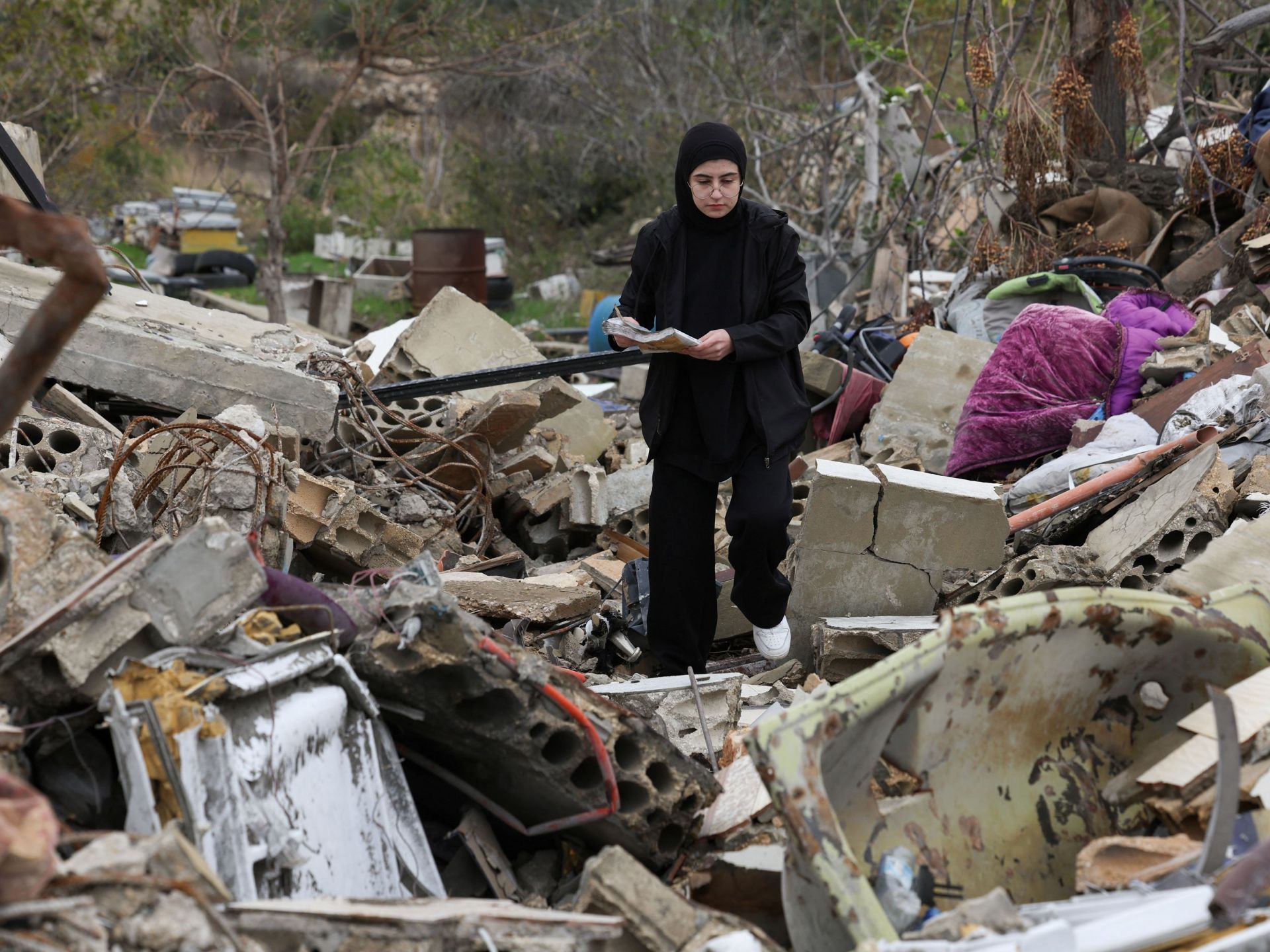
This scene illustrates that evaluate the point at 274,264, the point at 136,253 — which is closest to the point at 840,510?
the point at 274,264

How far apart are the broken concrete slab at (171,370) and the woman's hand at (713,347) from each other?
2.54m

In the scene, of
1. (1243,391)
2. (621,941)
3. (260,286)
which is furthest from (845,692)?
(260,286)

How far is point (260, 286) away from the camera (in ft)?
43.1

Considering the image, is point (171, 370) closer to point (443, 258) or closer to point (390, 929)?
point (390, 929)

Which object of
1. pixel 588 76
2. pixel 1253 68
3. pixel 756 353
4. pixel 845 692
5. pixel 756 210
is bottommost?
pixel 845 692

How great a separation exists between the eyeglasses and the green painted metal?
66.5 inches

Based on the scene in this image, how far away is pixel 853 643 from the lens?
442 cm

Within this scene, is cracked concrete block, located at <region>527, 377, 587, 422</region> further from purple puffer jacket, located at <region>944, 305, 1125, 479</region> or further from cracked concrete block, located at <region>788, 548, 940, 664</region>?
cracked concrete block, located at <region>788, 548, 940, 664</region>

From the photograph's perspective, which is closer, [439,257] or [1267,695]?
[1267,695]

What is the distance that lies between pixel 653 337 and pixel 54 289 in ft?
6.34

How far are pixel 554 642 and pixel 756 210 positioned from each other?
1902 mm

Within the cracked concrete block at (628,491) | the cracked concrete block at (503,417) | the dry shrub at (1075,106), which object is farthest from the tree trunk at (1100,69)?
the cracked concrete block at (503,417)

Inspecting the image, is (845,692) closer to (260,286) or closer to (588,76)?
(260,286)

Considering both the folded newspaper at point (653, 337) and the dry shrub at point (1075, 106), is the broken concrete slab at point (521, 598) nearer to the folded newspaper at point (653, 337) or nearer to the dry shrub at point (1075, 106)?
the folded newspaper at point (653, 337)
